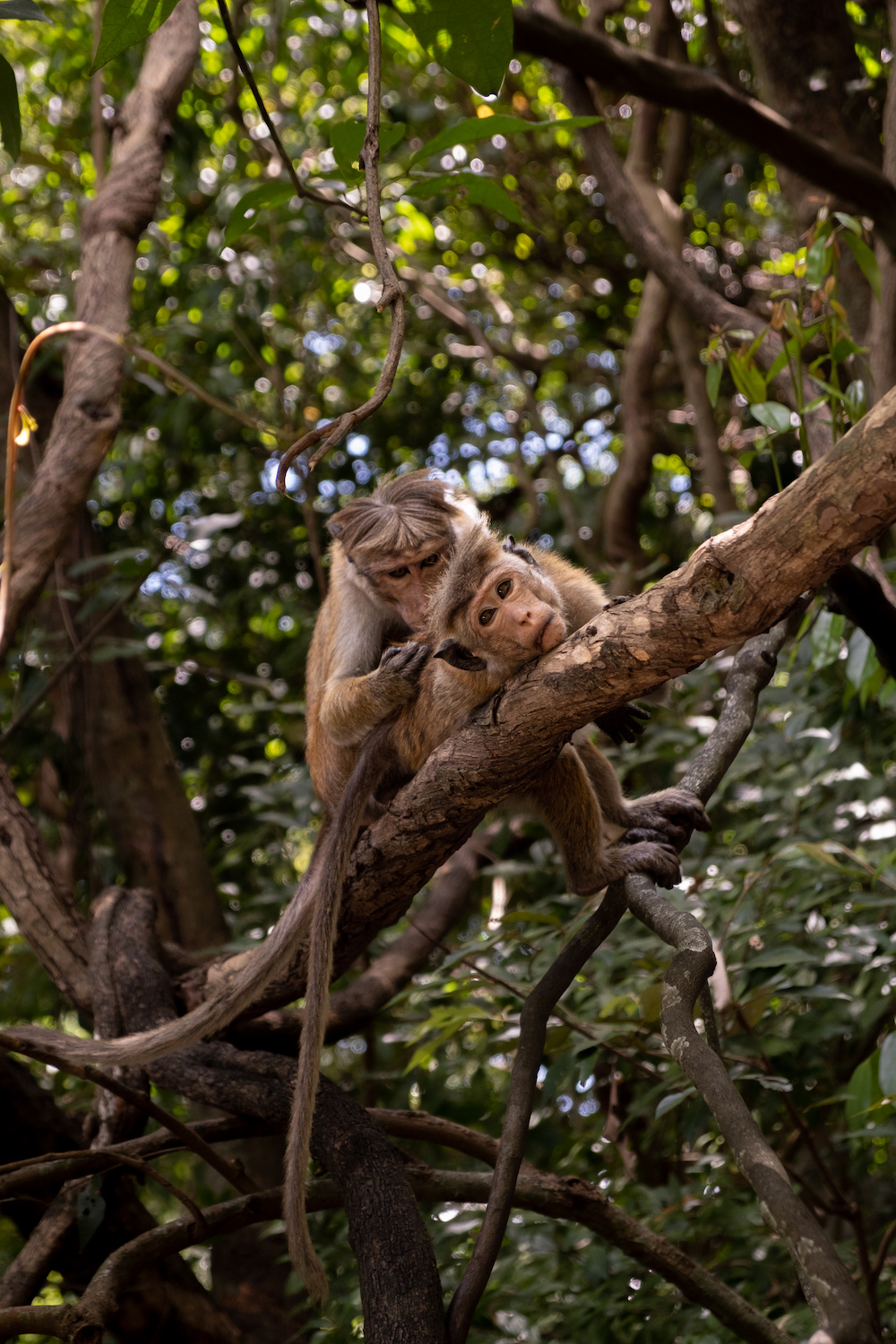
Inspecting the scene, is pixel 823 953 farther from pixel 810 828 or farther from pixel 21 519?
pixel 21 519

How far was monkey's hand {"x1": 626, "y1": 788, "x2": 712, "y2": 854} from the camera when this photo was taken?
8.81ft

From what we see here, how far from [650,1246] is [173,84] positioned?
13.9 feet

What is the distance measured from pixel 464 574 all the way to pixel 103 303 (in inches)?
91.3

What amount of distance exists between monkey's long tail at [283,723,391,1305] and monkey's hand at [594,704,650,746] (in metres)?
0.65

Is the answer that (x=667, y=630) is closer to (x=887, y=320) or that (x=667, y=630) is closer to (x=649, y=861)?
(x=649, y=861)

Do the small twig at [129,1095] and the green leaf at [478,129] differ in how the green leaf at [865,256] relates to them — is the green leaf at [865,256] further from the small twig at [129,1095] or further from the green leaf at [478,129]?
the small twig at [129,1095]

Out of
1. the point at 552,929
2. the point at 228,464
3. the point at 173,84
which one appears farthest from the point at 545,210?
the point at 552,929

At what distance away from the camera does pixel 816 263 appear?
92.2 inches

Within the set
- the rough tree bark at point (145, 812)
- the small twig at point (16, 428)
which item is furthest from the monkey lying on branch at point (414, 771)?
the rough tree bark at point (145, 812)

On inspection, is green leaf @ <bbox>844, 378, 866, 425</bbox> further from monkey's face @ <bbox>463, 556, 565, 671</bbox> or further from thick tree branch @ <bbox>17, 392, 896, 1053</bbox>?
thick tree branch @ <bbox>17, 392, 896, 1053</bbox>

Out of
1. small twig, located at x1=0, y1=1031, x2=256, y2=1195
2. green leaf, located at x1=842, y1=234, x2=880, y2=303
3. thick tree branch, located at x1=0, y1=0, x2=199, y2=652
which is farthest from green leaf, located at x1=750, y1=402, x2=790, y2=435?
thick tree branch, located at x1=0, y1=0, x2=199, y2=652

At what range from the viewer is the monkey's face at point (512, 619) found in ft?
6.70

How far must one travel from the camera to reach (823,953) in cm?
289

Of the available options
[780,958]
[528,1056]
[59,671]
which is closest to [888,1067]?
[780,958]
